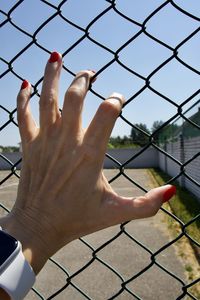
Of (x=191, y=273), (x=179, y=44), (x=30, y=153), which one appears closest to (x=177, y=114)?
(x=179, y=44)

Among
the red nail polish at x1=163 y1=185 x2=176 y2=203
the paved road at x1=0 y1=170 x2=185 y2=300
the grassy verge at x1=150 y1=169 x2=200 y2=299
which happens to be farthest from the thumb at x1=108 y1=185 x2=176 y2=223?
the grassy verge at x1=150 y1=169 x2=200 y2=299

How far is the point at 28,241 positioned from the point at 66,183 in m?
0.19

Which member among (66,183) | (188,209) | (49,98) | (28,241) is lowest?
(188,209)

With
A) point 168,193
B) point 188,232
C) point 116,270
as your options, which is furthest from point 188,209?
point 168,193

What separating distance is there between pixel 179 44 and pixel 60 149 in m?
0.56

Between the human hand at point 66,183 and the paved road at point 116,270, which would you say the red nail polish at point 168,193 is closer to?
the human hand at point 66,183

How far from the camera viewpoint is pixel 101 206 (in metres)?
1.22

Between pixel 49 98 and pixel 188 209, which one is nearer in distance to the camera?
pixel 49 98

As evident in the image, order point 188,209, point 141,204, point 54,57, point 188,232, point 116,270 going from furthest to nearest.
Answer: point 188,209 → point 188,232 → point 116,270 → point 54,57 → point 141,204

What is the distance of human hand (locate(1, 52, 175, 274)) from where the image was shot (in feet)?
3.92

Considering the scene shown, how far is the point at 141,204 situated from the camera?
1186 millimetres

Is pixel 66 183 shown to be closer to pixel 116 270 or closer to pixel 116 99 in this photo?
pixel 116 99

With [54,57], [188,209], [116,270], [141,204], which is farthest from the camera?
[188,209]

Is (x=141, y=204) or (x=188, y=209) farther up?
(x=141, y=204)
